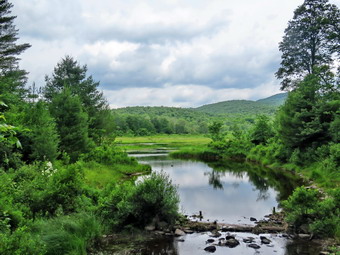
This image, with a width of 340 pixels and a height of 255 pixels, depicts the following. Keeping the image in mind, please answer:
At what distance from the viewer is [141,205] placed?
511 inches

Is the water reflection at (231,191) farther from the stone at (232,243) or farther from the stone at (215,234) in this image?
the stone at (232,243)

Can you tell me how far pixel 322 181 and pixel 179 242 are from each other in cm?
1495

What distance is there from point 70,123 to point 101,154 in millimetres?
5463

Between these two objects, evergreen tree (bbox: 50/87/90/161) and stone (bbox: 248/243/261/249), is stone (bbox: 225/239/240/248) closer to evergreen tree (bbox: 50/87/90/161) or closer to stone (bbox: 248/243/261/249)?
stone (bbox: 248/243/261/249)

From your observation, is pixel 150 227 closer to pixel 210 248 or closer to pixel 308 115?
pixel 210 248

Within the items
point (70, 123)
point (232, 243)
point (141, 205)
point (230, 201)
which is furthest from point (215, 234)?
point (70, 123)

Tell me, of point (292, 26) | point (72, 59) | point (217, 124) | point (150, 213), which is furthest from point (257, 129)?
point (150, 213)

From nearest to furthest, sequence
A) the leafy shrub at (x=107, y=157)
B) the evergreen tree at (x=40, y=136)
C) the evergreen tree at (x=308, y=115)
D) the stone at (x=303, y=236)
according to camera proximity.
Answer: the stone at (x=303, y=236), the evergreen tree at (x=40, y=136), the evergreen tree at (x=308, y=115), the leafy shrub at (x=107, y=157)

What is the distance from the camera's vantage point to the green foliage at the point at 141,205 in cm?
1283

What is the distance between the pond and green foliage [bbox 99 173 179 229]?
4.15ft

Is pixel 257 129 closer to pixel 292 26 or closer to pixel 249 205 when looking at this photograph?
pixel 292 26

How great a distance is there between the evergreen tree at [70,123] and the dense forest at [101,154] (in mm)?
87

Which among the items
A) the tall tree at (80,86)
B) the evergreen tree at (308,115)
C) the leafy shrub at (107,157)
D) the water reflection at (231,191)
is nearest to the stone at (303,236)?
the water reflection at (231,191)

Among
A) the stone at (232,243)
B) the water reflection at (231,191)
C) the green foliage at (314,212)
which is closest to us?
the stone at (232,243)
